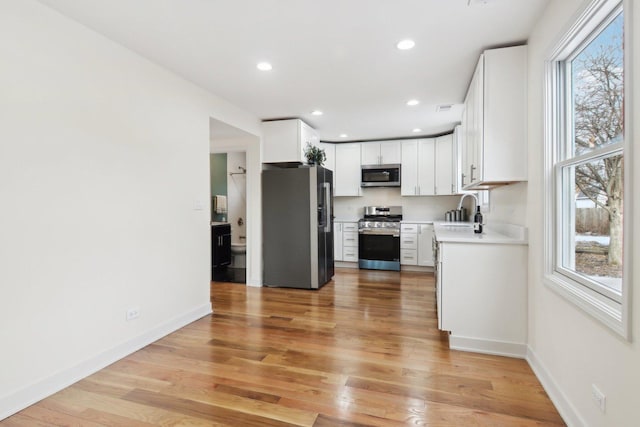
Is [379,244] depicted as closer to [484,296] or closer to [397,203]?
[397,203]

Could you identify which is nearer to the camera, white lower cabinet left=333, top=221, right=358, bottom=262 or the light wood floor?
the light wood floor

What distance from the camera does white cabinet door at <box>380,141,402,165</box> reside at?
19.8ft

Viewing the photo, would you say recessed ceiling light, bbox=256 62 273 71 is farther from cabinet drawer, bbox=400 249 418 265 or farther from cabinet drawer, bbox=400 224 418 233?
cabinet drawer, bbox=400 249 418 265

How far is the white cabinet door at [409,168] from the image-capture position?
5.95m

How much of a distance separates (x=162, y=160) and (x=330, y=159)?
12.8 ft

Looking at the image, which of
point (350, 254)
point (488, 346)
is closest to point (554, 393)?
point (488, 346)

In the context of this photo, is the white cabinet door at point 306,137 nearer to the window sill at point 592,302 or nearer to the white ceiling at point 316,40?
the white ceiling at point 316,40

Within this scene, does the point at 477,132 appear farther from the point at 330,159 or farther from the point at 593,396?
the point at 330,159

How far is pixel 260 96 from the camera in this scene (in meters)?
3.73

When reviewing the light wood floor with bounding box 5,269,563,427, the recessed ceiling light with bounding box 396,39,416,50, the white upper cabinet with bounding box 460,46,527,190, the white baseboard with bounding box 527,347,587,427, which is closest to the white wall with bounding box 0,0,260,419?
the light wood floor with bounding box 5,269,563,427

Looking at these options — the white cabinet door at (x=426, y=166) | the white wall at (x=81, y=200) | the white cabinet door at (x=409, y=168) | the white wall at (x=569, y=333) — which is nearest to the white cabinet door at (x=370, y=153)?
the white cabinet door at (x=409, y=168)

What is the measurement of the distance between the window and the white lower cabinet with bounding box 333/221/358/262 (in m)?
4.09

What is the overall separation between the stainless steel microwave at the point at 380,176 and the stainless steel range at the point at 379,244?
2.24ft

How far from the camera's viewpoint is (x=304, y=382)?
2152 millimetres
